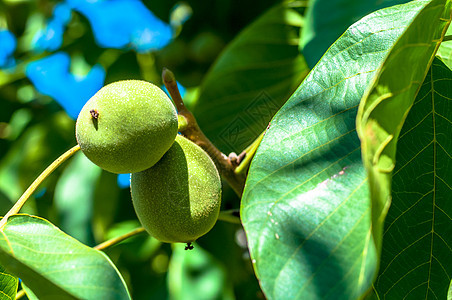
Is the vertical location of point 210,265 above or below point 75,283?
below

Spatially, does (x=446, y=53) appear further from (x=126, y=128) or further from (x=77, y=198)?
(x=77, y=198)

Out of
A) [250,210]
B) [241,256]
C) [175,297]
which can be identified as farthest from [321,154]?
[175,297]

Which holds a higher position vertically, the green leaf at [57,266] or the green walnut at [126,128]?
the green walnut at [126,128]

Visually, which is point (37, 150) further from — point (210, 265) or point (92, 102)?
point (92, 102)

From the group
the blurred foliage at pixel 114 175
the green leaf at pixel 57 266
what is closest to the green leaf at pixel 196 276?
the blurred foliage at pixel 114 175

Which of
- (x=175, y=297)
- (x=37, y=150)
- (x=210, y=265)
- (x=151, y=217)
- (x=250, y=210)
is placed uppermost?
(x=250, y=210)

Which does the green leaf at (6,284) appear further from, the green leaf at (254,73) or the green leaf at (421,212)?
the green leaf at (254,73)
